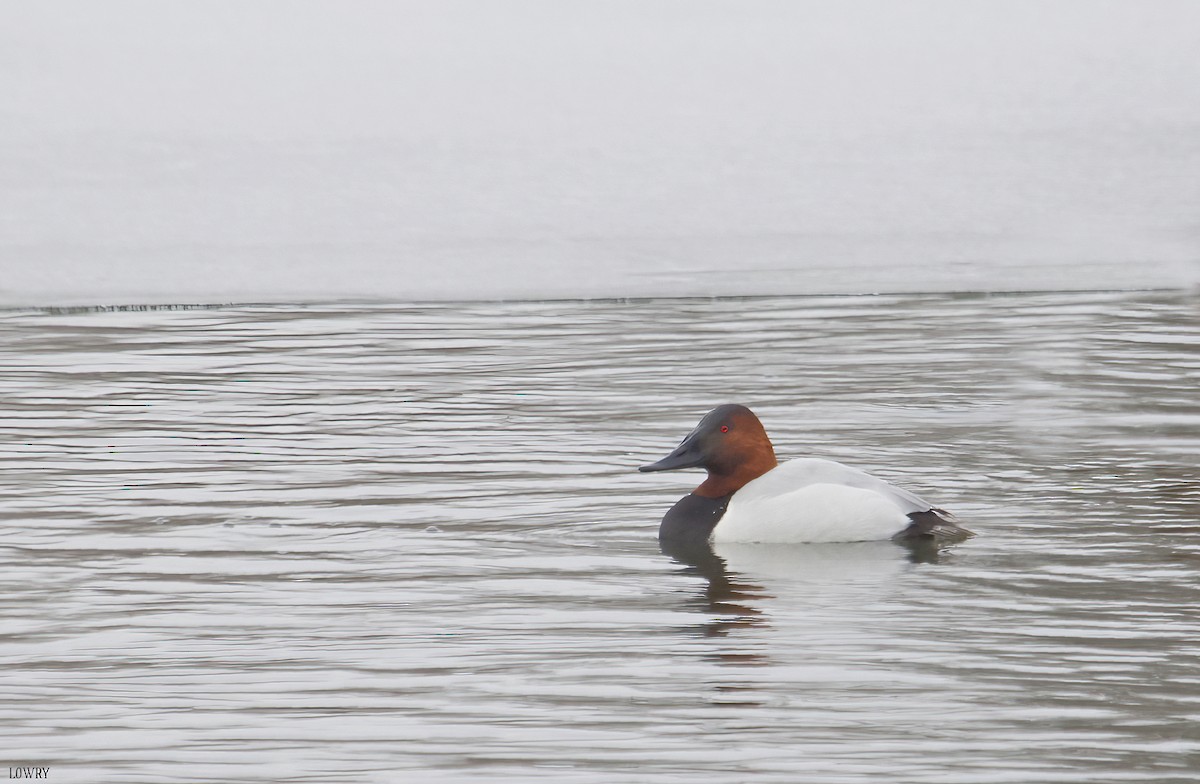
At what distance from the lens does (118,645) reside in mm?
4906

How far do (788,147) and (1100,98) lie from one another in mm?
2534

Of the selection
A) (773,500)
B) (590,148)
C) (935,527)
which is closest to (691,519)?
(773,500)

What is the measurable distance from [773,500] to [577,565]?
90 cm

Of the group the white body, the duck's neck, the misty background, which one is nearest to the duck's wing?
the white body

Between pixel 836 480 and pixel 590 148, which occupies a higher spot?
pixel 590 148

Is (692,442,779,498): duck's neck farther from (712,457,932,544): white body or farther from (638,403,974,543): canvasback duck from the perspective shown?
(712,457,932,544): white body

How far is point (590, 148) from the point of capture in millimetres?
14039

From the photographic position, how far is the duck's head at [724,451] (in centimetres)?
654

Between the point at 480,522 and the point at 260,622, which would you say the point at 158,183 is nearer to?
the point at 480,522

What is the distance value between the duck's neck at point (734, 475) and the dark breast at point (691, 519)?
0.08 m

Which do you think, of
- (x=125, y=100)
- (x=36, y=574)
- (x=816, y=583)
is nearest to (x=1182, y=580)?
(x=816, y=583)

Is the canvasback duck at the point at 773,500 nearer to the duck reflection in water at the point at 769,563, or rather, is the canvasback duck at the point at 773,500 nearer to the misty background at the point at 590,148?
the duck reflection in water at the point at 769,563

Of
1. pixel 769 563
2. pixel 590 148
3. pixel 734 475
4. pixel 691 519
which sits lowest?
pixel 769 563

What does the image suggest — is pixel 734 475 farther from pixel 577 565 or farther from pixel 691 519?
pixel 577 565
